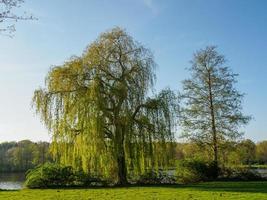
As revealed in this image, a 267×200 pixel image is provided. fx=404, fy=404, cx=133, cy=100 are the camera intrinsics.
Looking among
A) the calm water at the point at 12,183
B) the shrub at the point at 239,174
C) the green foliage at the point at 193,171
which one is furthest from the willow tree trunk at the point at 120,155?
the calm water at the point at 12,183

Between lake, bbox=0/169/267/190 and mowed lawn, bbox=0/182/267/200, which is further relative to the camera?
lake, bbox=0/169/267/190

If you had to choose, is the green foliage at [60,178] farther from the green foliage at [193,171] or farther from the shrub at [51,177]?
the green foliage at [193,171]

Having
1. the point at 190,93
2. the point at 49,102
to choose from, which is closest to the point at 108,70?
the point at 49,102

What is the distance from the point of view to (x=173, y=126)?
87.3 ft

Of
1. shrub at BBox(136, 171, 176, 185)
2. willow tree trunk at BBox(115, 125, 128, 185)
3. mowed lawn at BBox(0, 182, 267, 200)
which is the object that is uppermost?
willow tree trunk at BBox(115, 125, 128, 185)

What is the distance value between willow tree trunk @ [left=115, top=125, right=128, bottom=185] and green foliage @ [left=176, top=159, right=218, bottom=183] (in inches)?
201

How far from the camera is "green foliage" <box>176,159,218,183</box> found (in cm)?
3002

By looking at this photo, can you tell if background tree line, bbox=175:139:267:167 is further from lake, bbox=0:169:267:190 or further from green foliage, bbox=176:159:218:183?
lake, bbox=0:169:267:190

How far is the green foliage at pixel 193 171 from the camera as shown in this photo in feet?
98.5

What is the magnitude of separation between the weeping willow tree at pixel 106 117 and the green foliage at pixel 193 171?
3687 millimetres

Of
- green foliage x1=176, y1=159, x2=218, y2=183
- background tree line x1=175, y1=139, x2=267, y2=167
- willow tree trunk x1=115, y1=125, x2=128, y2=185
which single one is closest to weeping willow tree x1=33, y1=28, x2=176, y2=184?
willow tree trunk x1=115, y1=125, x2=128, y2=185

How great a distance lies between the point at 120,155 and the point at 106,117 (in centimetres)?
259

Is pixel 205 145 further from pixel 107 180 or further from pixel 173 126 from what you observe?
pixel 107 180

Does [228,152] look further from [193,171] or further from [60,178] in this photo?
[60,178]
